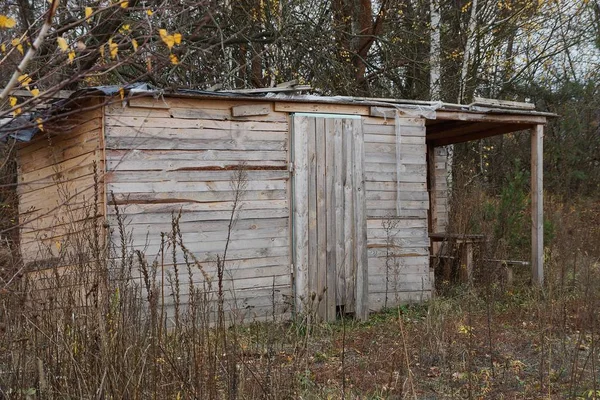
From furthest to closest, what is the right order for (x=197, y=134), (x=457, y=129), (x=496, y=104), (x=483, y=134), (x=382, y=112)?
(x=483, y=134), (x=457, y=129), (x=496, y=104), (x=382, y=112), (x=197, y=134)

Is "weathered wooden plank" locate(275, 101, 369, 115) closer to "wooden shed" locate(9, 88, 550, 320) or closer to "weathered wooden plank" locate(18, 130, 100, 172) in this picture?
"wooden shed" locate(9, 88, 550, 320)

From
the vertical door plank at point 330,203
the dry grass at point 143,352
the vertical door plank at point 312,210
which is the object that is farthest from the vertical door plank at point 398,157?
the dry grass at point 143,352

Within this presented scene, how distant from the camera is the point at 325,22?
13.7 m

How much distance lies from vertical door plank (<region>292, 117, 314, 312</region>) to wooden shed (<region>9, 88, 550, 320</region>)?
0.05ft

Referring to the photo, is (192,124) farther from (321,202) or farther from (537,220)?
(537,220)

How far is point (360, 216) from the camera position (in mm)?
9031

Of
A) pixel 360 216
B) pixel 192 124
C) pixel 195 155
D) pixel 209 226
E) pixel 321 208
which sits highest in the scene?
pixel 192 124

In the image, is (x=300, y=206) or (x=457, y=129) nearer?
(x=300, y=206)

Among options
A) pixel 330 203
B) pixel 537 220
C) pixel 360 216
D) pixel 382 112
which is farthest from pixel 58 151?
pixel 537 220

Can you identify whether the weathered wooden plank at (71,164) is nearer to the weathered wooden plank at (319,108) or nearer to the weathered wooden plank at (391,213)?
the weathered wooden plank at (319,108)

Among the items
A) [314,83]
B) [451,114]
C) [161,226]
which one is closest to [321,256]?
[161,226]

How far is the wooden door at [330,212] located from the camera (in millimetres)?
8594

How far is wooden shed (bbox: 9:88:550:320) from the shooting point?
25.3 ft

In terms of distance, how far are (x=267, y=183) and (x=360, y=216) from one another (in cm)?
137
